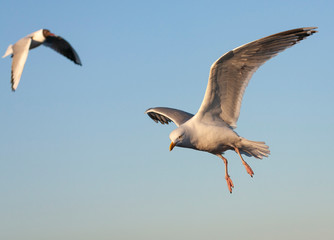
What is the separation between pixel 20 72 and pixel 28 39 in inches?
61.3

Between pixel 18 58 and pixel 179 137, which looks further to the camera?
pixel 179 137

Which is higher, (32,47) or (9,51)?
(32,47)

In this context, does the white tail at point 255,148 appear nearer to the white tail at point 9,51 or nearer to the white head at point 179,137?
the white head at point 179,137

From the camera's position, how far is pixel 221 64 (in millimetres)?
13656

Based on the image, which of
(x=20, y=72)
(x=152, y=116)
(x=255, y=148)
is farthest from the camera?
(x=152, y=116)

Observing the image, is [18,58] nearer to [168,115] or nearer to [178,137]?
[178,137]

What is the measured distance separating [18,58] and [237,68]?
5.69m

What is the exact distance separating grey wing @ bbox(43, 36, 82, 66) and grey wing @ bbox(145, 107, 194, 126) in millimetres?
3555

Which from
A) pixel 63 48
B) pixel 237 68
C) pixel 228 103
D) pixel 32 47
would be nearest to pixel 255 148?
pixel 228 103

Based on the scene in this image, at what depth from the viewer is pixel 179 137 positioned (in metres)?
14.3


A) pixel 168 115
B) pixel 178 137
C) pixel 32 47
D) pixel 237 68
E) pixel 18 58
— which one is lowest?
pixel 178 137

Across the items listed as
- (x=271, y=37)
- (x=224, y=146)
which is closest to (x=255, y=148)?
(x=224, y=146)

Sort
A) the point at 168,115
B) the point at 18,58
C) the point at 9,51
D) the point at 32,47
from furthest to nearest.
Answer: the point at 168,115 < the point at 32,47 < the point at 9,51 < the point at 18,58

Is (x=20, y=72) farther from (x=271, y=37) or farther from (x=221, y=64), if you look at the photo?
(x=271, y=37)
